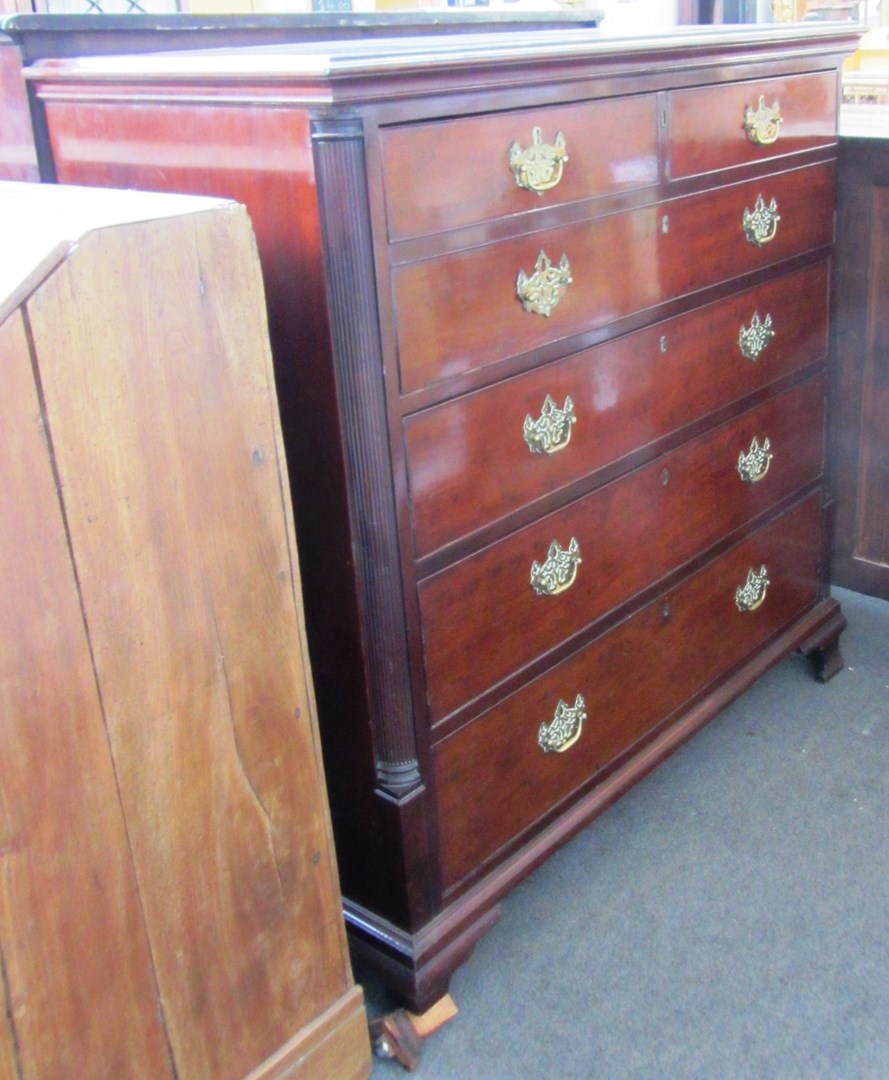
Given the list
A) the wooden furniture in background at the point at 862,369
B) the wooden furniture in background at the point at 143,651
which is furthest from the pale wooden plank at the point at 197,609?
the wooden furniture in background at the point at 862,369

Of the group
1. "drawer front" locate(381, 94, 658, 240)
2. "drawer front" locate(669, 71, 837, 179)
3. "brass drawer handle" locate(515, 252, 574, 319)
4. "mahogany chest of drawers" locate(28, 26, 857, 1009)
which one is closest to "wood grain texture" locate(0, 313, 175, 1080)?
"mahogany chest of drawers" locate(28, 26, 857, 1009)

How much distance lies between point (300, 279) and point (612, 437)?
518 millimetres

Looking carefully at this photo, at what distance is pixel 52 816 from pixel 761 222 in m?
1.26

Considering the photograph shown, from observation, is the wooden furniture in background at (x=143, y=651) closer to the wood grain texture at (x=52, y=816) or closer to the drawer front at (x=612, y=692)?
the wood grain texture at (x=52, y=816)

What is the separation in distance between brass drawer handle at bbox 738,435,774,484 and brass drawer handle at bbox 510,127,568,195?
25.6 inches

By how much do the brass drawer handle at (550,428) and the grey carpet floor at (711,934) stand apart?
2.26 feet

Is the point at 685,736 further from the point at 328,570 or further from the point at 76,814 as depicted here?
the point at 76,814

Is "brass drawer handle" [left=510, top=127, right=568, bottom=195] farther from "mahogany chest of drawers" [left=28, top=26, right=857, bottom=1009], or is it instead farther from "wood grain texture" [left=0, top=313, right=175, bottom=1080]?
"wood grain texture" [left=0, top=313, right=175, bottom=1080]

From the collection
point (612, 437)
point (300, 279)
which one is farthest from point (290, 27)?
point (612, 437)

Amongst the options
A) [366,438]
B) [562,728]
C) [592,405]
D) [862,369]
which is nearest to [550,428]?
[592,405]

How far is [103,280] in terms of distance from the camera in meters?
0.92

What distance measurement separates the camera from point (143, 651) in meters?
1.02

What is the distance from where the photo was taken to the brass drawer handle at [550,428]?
136 centimetres

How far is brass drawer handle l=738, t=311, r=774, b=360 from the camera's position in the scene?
1689 mm
